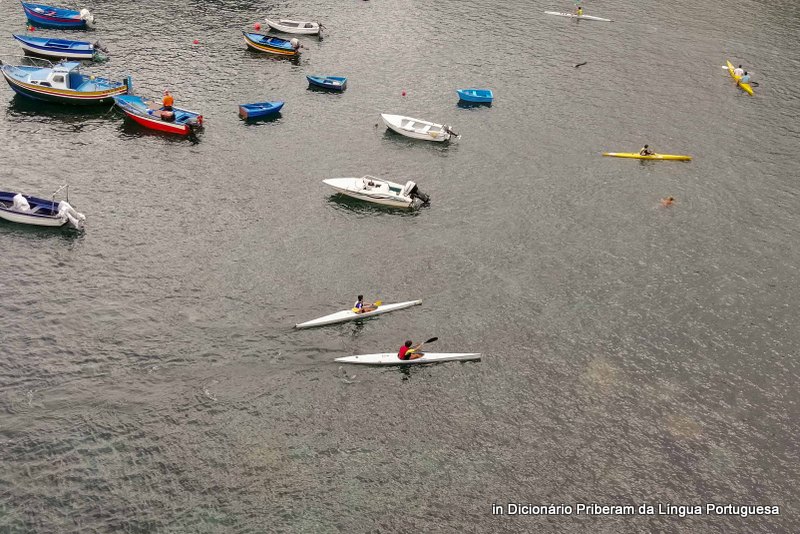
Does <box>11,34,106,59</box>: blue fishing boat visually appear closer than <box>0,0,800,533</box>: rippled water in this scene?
No

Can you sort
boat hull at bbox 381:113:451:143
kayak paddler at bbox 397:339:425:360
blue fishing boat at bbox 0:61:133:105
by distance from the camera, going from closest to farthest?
kayak paddler at bbox 397:339:425:360 < blue fishing boat at bbox 0:61:133:105 < boat hull at bbox 381:113:451:143

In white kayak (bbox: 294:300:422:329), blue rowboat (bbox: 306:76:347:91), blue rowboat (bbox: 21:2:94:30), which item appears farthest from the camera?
blue rowboat (bbox: 21:2:94:30)

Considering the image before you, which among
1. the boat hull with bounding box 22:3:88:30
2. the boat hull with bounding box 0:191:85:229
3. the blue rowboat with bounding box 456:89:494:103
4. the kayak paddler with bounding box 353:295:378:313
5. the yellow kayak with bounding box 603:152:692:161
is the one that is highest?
the blue rowboat with bounding box 456:89:494:103

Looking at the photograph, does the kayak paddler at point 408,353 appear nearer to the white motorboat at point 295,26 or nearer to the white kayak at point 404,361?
the white kayak at point 404,361

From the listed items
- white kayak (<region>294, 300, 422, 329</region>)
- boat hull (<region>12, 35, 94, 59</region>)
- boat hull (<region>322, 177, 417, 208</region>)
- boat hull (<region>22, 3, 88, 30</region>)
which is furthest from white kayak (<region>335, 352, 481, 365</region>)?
boat hull (<region>22, 3, 88, 30</region>)

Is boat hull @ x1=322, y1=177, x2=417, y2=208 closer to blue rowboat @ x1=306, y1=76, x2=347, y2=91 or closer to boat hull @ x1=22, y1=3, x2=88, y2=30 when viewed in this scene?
blue rowboat @ x1=306, y1=76, x2=347, y2=91

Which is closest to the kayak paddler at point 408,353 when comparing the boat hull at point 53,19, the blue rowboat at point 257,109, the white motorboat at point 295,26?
the blue rowboat at point 257,109

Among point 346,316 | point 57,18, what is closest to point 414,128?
point 346,316
